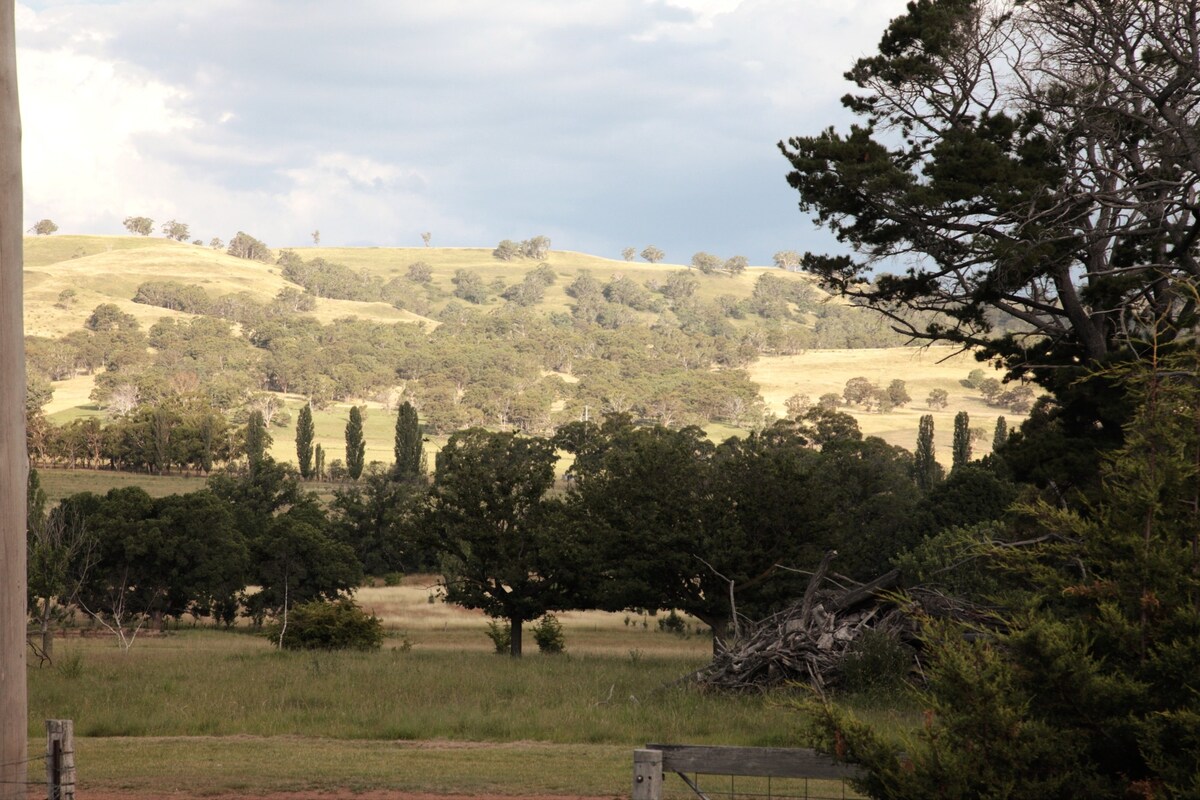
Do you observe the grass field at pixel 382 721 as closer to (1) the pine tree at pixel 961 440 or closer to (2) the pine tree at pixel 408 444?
(1) the pine tree at pixel 961 440

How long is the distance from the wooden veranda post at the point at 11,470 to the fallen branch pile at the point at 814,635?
48.6ft

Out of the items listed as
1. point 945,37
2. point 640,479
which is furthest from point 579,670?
point 945,37

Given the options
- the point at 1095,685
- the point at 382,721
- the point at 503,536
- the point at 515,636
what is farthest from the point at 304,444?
the point at 1095,685

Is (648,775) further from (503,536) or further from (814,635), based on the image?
(503,536)

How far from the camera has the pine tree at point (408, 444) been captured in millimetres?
106375

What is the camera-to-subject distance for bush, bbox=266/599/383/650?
35406 mm

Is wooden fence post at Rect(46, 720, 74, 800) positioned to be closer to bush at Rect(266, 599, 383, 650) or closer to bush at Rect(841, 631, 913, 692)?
bush at Rect(841, 631, 913, 692)

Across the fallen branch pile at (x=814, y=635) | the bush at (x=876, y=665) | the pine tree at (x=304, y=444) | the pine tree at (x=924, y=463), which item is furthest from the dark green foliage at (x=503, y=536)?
the pine tree at (x=304, y=444)

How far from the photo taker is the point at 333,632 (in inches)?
1393

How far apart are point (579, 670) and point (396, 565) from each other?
4840cm

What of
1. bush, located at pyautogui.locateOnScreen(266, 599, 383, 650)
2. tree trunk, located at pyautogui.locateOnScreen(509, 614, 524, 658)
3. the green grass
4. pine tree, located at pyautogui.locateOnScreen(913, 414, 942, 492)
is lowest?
tree trunk, located at pyautogui.locateOnScreen(509, 614, 524, 658)

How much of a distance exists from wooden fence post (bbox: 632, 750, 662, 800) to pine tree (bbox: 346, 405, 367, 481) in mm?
105797

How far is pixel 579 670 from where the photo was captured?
27.2 meters

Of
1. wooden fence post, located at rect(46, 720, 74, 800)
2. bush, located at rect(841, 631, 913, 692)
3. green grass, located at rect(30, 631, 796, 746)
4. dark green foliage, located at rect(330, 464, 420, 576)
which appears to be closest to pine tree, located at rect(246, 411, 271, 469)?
dark green foliage, located at rect(330, 464, 420, 576)
